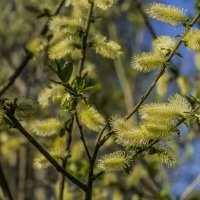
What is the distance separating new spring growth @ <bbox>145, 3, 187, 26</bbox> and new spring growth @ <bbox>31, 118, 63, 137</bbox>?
551 mm

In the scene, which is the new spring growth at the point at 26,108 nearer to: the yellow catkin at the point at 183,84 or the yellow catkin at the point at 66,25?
the yellow catkin at the point at 66,25

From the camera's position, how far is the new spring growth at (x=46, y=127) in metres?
1.81

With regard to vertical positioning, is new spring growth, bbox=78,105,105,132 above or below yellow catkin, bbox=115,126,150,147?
below

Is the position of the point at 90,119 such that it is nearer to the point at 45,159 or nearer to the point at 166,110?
the point at 45,159

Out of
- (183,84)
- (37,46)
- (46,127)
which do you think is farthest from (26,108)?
(183,84)

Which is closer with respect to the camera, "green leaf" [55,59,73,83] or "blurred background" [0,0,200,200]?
"green leaf" [55,59,73,83]

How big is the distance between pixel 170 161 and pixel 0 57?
374 centimetres

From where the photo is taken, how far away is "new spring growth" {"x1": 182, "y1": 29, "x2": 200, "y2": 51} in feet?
4.69

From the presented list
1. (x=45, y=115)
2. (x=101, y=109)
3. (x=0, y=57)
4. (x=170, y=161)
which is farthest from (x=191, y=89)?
(x=0, y=57)

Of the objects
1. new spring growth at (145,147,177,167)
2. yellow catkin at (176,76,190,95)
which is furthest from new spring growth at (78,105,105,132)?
yellow catkin at (176,76,190,95)

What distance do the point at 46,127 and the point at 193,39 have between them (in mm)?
622

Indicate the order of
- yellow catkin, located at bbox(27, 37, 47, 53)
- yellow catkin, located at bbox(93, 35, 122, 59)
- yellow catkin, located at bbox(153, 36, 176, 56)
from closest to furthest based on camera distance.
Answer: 1. yellow catkin, located at bbox(153, 36, 176, 56)
2. yellow catkin, located at bbox(93, 35, 122, 59)
3. yellow catkin, located at bbox(27, 37, 47, 53)

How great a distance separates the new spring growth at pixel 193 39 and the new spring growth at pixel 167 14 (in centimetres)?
5

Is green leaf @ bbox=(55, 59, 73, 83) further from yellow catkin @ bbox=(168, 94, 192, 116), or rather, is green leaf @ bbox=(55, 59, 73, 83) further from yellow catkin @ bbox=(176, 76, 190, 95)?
yellow catkin @ bbox=(176, 76, 190, 95)
